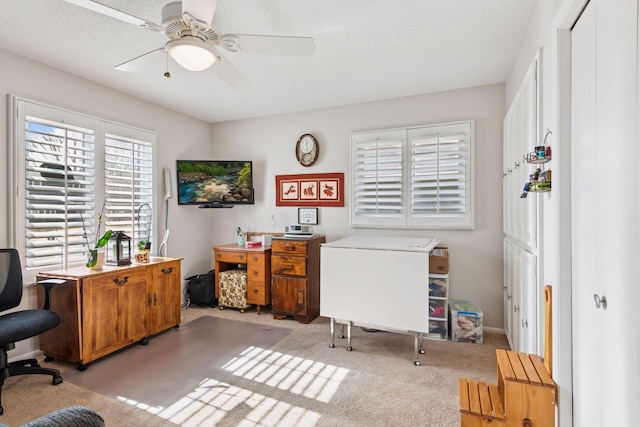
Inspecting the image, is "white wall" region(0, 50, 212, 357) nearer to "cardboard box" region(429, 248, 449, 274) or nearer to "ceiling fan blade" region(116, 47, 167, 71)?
"ceiling fan blade" region(116, 47, 167, 71)

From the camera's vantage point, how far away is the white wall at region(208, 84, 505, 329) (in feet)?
10.8

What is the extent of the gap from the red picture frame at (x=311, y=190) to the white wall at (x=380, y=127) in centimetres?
8

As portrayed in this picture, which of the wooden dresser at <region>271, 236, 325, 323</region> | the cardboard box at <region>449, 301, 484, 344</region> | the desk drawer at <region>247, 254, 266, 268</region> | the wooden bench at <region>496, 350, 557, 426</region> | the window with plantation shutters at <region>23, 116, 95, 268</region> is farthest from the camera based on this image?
the desk drawer at <region>247, 254, 266, 268</region>

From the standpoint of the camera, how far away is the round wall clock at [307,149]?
408cm

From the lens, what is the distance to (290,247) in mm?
3643

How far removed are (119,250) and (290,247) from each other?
1.71m

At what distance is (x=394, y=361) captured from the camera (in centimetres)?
267

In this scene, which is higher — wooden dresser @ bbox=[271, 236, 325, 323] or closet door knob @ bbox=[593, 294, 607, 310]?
closet door knob @ bbox=[593, 294, 607, 310]

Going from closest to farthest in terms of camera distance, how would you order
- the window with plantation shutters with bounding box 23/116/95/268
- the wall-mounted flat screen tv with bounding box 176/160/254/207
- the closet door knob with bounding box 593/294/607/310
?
the closet door knob with bounding box 593/294/607/310 → the window with plantation shutters with bounding box 23/116/95/268 → the wall-mounted flat screen tv with bounding box 176/160/254/207

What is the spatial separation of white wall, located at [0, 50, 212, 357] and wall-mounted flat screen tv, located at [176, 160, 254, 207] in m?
0.23

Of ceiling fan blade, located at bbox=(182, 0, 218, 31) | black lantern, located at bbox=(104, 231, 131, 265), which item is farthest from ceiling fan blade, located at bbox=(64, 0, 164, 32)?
black lantern, located at bbox=(104, 231, 131, 265)

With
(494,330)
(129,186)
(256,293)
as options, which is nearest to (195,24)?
(129,186)

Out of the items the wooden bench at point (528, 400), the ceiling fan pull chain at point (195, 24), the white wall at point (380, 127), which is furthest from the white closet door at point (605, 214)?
the ceiling fan pull chain at point (195, 24)

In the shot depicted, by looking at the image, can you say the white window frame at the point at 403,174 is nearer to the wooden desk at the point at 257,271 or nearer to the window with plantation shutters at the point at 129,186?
the wooden desk at the point at 257,271
